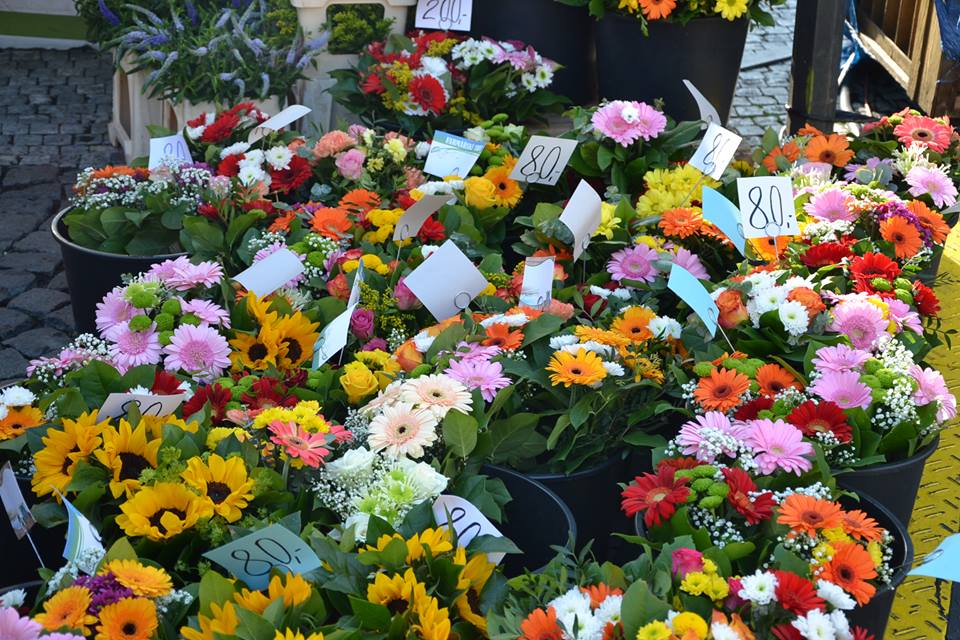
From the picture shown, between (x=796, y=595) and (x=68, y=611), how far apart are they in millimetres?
772

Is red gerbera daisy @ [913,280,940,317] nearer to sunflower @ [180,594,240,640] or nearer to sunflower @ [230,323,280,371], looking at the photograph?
sunflower @ [230,323,280,371]

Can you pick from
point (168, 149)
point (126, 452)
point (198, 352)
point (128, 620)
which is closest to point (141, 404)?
point (126, 452)

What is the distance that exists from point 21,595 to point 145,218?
1228mm

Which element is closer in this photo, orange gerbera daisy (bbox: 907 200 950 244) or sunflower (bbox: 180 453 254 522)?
sunflower (bbox: 180 453 254 522)

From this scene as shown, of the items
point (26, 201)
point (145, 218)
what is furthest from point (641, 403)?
point (26, 201)

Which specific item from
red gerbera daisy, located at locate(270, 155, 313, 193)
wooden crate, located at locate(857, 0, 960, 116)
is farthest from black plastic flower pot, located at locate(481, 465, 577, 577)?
wooden crate, located at locate(857, 0, 960, 116)

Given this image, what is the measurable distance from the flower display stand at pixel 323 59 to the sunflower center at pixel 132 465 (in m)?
1.77

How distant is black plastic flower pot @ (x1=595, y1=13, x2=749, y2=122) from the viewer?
274 cm

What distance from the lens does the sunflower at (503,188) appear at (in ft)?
7.66

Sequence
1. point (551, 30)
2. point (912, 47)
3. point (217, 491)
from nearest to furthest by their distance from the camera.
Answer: point (217, 491), point (551, 30), point (912, 47)

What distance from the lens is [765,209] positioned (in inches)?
80.1

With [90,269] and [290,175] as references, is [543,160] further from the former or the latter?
[90,269]

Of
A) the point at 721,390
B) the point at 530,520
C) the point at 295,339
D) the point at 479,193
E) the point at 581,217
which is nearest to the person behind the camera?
the point at 530,520

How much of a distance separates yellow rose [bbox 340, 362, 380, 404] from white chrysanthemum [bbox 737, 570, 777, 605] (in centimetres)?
68
